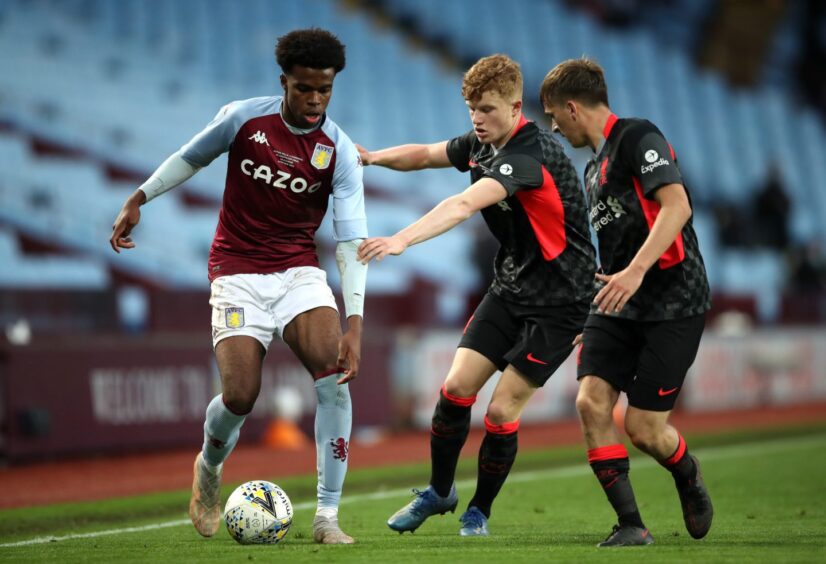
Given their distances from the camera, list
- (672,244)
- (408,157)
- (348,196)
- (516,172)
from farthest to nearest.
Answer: (408,157), (348,196), (516,172), (672,244)

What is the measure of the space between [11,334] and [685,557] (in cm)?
797

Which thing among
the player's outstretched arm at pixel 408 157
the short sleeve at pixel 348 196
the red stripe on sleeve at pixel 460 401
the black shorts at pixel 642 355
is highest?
the player's outstretched arm at pixel 408 157

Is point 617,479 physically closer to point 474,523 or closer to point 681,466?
point 681,466

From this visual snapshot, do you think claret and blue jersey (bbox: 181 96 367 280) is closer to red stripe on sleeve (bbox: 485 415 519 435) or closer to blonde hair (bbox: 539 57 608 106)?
blonde hair (bbox: 539 57 608 106)

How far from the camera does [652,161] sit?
5445 mm

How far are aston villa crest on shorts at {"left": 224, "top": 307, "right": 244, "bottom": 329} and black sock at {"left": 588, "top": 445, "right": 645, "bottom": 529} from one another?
1.78 m

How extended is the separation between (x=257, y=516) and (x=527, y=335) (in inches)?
62.2

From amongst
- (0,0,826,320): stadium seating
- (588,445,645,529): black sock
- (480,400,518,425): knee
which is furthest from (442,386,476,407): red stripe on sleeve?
(0,0,826,320): stadium seating

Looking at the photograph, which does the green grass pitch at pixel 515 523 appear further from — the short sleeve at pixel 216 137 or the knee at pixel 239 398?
the short sleeve at pixel 216 137

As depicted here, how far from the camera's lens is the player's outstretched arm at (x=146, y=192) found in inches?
236

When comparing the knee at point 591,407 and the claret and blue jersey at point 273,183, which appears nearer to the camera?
the knee at point 591,407

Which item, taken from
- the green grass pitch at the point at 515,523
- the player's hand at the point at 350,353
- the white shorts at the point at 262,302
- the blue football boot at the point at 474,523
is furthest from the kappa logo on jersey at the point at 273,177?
the blue football boot at the point at 474,523

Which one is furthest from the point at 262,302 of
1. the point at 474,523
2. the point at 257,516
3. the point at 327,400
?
the point at 474,523

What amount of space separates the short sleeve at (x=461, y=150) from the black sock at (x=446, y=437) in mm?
1208
